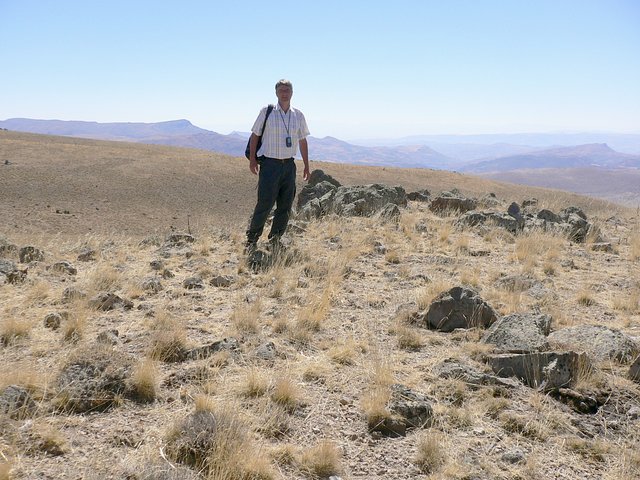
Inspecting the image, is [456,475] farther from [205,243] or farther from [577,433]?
[205,243]

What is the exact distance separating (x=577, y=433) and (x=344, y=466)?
1.37 meters

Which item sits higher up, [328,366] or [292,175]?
[292,175]

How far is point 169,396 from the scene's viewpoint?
3.15 m

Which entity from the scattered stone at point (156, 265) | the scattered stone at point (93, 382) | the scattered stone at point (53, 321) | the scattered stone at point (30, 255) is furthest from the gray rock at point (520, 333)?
the scattered stone at point (30, 255)

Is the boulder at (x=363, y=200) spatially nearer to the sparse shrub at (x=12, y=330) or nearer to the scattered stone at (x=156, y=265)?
the scattered stone at (x=156, y=265)

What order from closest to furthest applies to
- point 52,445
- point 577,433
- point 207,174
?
point 52,445
point 577,433
point 207,174

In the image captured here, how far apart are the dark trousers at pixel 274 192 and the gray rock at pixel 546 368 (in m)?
3.89

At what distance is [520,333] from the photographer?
3807 mm

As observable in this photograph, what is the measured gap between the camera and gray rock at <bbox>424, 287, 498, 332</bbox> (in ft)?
14.4

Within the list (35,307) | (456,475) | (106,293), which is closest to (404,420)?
(456,475)

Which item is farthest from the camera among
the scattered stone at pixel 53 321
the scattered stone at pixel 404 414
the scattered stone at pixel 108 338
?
the scattered stone at pixel 53 321

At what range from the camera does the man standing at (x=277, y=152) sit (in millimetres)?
6297

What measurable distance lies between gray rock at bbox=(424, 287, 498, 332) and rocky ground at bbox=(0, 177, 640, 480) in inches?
0.5

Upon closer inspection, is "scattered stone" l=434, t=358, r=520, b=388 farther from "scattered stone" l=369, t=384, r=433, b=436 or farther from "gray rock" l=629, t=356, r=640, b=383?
"gray rock" l=629, t=356, r=640, b=383
